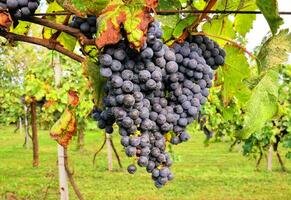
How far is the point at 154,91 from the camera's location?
3.73ft

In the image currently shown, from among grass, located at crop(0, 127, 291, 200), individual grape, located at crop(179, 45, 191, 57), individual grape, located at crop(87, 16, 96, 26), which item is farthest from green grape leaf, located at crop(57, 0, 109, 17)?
grass, located at crop(0, 127, 291, 200)

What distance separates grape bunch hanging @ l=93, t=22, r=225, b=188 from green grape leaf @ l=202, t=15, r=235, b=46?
0.65 feet

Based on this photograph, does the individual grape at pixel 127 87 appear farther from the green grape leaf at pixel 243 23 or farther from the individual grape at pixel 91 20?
the green grape leaf at pixel 243 23

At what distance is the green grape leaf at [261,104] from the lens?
104cm

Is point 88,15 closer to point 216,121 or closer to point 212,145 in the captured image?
point 216,121

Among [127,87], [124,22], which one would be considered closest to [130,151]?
[127,87]

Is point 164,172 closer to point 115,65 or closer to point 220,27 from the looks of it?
point 115,65

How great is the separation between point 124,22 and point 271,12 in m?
0.33

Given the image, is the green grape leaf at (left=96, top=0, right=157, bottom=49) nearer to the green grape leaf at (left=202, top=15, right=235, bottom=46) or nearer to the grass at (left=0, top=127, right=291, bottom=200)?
the green grape leaf at (left=202, top=15, right=235, bottom=46)

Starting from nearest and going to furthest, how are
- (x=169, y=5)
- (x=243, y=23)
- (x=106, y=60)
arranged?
1. (x=106, y=60)
2. (x=169, y=5)
3. (x=243, y=23)

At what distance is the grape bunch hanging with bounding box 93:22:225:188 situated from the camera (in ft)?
3.38

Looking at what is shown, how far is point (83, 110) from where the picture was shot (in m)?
10.5

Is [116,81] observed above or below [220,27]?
below

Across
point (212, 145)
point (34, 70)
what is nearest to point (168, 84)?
point (34, 70)
